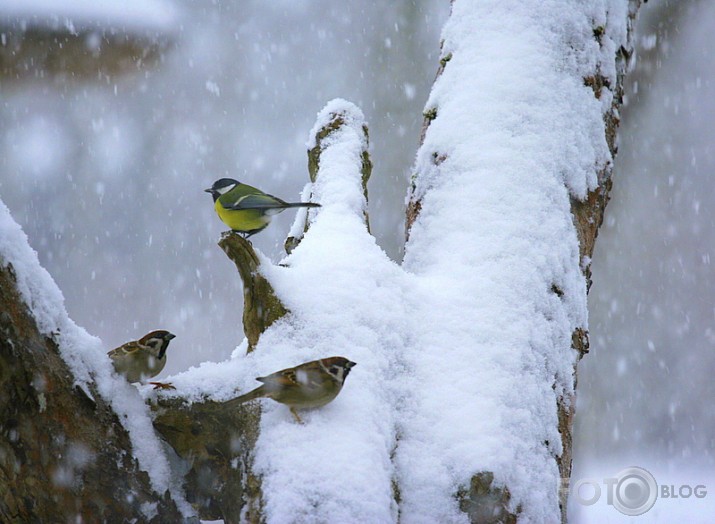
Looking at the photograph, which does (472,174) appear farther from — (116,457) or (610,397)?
(610,397)

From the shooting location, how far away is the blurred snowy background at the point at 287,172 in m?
8.18

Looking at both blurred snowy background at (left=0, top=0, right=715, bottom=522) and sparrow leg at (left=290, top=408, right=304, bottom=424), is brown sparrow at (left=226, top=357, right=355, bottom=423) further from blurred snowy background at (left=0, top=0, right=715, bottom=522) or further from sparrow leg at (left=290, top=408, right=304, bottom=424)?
blurred snowy background at (left=0, top=0, right=715, bottom=522)

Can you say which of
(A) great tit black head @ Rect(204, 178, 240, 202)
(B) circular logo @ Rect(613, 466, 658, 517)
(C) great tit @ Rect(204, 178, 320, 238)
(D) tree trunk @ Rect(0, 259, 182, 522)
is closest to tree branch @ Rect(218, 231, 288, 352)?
(D) tree trunk @ Rect(0, 259, 182, 522)

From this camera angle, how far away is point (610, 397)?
28.1 feet

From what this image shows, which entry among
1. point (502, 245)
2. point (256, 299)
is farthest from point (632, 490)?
point (256, 299)

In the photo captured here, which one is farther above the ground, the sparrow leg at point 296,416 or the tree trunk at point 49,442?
the sparrow leg at point 296,416

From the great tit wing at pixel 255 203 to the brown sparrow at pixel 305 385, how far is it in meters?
1.25

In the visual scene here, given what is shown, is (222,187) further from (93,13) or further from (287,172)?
(287,172)

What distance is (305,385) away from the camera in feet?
6.66

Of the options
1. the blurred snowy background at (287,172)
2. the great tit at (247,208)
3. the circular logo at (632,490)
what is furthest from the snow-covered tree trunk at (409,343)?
the blurred snowy background at (287,172)

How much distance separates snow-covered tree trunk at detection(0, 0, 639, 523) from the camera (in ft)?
6.29

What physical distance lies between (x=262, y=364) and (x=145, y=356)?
14.7 inches

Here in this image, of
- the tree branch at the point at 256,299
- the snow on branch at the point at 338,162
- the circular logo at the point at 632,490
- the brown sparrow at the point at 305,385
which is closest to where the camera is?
the brown sparrow at the point at 305,385

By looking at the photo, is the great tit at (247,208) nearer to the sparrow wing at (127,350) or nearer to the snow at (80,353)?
the sparrow wing at (127,350)
